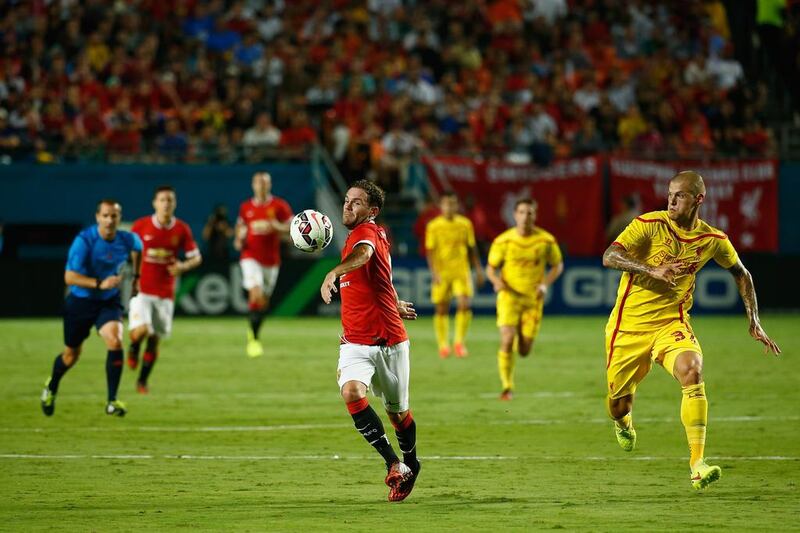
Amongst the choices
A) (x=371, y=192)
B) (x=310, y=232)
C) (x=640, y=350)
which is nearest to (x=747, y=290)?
(x=640, y=350)

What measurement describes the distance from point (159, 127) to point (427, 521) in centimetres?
1935

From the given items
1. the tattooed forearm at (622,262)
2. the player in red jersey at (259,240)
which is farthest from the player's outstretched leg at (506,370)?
the player in red jersey at (259,240)

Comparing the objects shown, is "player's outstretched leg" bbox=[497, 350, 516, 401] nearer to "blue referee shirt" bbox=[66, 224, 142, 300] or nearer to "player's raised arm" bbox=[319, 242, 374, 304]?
"blue referee shirt" bbox=[66, 224, 142, 300]

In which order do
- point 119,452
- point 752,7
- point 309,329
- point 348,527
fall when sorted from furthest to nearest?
point 752,7
point 309,329
point 119,452
point 348,527

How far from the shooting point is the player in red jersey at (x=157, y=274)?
16.1 m

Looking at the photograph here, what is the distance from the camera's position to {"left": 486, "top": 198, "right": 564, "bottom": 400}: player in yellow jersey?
1548cm

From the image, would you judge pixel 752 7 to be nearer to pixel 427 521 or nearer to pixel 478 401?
pixel 478 401

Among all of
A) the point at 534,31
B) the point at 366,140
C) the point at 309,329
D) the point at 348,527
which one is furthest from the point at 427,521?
the point at 534,31

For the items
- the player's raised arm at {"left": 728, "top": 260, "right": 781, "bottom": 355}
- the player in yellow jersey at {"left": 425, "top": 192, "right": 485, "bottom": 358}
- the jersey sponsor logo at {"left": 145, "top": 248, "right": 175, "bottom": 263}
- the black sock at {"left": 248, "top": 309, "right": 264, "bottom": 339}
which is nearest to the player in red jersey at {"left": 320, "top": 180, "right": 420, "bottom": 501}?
the player's raised arm at {"left": 728, "top": 260, "right": 781, "bottom": 355}

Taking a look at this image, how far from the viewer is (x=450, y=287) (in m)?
21.3

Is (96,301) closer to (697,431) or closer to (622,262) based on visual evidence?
(622,262)

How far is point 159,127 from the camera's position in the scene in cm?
2666

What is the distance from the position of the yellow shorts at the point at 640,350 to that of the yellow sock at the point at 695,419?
0.89 ft

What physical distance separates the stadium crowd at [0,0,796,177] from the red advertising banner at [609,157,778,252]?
0.47 metres
